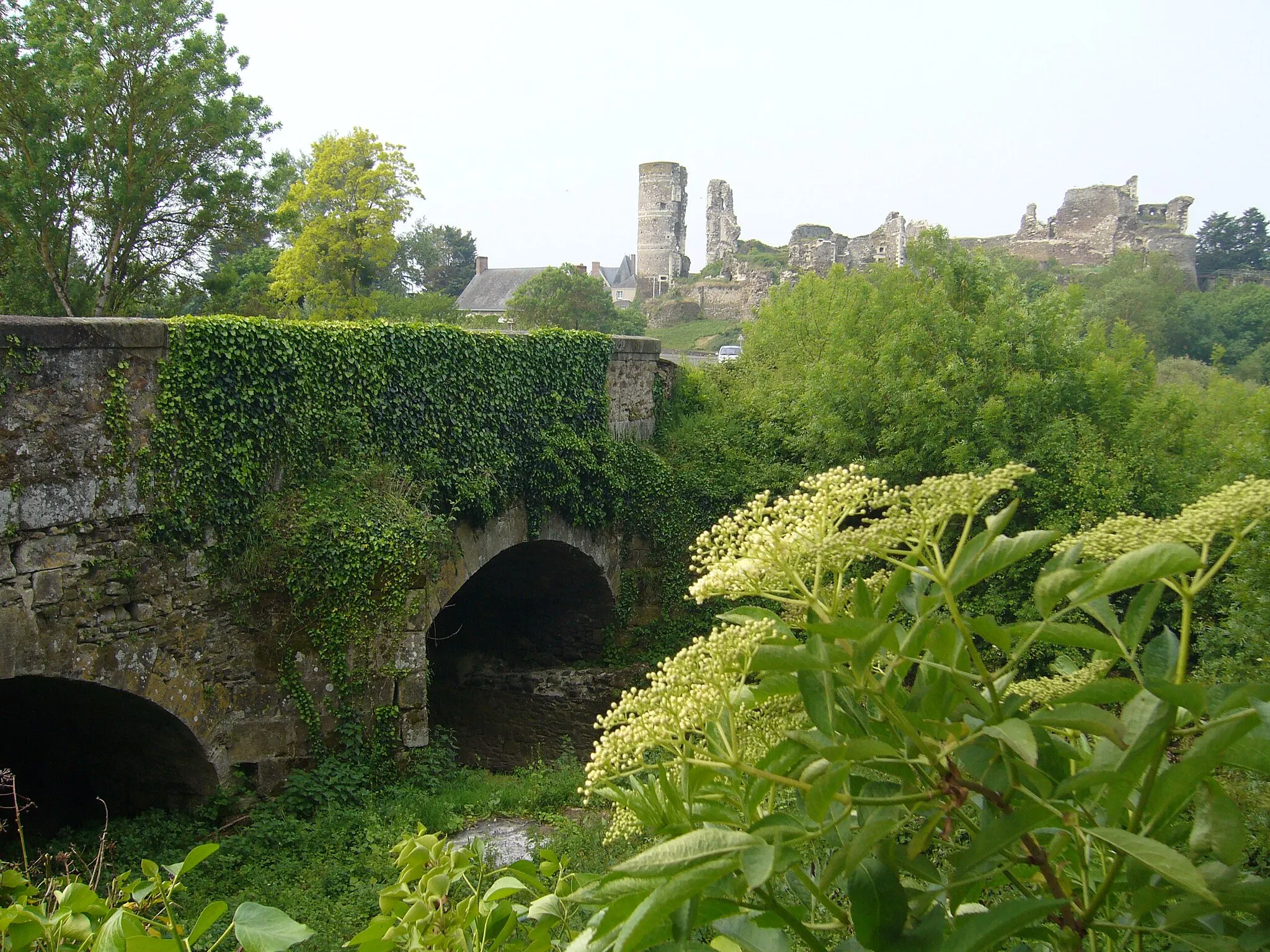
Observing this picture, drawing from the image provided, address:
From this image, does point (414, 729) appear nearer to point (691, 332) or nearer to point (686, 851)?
point (686, 851)

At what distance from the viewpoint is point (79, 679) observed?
623cm

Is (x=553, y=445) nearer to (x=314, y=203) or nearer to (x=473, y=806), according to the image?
(x=473, y=806)

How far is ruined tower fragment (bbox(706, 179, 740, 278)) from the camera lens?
4541 cm

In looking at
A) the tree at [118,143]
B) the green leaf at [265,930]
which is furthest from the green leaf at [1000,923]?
the tree at [118,143]

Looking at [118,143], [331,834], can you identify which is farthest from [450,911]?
[118,143]

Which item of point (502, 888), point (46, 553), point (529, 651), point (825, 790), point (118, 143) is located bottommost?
point (529, 651)

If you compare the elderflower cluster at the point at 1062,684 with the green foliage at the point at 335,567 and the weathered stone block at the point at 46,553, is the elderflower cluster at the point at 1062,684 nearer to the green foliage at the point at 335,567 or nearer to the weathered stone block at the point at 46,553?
the weathered stone block at the point at 46,553

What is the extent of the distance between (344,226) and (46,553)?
19395mm

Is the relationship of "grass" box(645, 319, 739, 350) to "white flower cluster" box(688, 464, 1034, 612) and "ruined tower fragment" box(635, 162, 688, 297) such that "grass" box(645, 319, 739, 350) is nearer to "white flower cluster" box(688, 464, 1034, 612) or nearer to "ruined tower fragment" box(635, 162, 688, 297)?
"ruined tower fragment" box(635, 162, 688, 297)

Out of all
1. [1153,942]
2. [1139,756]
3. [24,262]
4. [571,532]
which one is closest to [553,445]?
[571,532]

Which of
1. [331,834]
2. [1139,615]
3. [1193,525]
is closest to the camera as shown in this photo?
[1139,615]

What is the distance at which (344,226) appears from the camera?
23.9 meters

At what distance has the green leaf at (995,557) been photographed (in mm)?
1323

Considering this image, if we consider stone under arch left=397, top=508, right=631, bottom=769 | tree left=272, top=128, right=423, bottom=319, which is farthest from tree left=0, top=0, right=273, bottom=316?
stone under arch left=397, top=508, right=631, bottom=769
